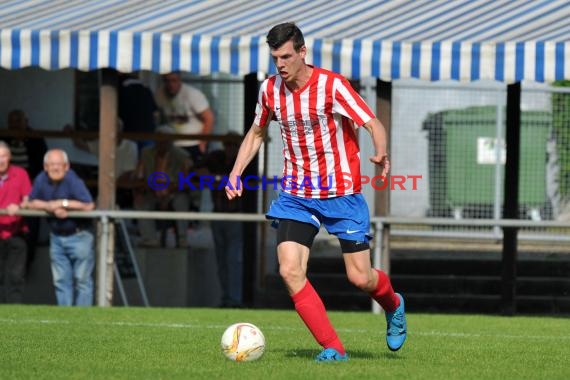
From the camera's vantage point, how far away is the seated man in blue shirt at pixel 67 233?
13.4 metres

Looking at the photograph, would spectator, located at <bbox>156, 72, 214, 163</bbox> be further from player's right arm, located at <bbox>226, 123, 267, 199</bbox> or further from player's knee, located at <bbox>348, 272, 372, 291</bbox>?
player's knee, located at <bbox>348, 272, 372, 291</bbox>

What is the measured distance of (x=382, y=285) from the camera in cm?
792

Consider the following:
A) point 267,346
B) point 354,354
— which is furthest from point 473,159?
point 354,354

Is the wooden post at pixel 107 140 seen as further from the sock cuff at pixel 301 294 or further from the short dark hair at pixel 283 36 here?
the short dark hair at pixel 283 36

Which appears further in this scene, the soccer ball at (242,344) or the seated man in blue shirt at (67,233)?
the seated man in blue shirt at (67,233)

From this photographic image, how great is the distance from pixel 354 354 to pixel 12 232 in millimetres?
6862

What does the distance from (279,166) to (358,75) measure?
3.67 metres

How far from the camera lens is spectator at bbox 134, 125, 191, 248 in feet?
52.6

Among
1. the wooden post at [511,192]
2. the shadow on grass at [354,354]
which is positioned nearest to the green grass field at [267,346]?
the shadow on grass at [354,354]

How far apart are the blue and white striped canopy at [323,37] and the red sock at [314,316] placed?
5289 millimetres

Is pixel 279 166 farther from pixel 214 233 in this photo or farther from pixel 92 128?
pixel 92 128

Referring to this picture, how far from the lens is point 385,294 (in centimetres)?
797

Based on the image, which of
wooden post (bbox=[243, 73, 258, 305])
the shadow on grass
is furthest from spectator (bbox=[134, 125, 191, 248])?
the shadow on grass

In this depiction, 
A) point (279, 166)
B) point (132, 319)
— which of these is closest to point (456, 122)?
point (279, 166)
